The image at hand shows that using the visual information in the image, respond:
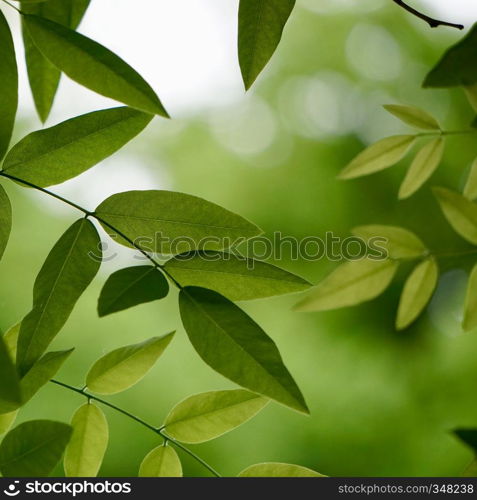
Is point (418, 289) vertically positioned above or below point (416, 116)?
below

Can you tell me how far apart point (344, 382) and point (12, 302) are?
1.96m

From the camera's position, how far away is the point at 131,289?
0.37m

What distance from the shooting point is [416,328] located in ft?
11.3

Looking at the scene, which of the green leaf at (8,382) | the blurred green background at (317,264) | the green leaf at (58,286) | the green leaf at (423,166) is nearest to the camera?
the green leaf at (8,382)

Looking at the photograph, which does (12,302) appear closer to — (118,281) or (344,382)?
(344,382)

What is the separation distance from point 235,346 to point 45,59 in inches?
10.2

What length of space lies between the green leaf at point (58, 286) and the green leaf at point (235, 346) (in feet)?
Answer: 0.22

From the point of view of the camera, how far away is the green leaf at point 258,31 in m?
0.34

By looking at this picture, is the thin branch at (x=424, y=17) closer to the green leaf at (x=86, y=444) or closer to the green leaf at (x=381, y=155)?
the green leaf at (x=381, y=155)

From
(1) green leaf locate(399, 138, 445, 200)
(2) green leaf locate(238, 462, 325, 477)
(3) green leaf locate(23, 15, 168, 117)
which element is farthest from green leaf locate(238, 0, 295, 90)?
(2) green leaf locate(238, 462, 325, 477)

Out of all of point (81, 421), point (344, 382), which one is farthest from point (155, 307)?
point (81, 421)

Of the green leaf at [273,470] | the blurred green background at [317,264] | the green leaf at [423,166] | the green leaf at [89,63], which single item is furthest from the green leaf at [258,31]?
the blurred green background at [317,264]

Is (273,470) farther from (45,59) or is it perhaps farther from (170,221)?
(45,59)

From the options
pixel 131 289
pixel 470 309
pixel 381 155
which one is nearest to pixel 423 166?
pixel 381 155
